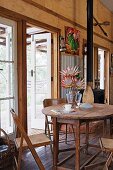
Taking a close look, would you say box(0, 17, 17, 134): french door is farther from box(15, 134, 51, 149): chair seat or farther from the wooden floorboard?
box(15, 134, 51, 149): chair seat

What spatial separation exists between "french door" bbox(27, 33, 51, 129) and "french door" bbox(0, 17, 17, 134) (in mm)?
1335

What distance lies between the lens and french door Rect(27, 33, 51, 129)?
5074 mm

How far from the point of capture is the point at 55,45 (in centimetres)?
488

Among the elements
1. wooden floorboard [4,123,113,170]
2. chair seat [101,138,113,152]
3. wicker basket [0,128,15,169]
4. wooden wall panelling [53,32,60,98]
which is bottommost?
wooden floorboard [4,123,113,170]

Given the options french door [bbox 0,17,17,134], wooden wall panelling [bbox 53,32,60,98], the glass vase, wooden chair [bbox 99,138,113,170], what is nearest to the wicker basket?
french door [bbox 0,17,17,134]

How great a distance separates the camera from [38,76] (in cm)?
516

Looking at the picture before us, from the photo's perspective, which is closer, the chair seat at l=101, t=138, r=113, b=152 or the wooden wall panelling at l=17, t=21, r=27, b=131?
the chair seat at l=101, t=138, r=113, b=152

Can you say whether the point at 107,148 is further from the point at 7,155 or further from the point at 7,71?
the point at 7,71

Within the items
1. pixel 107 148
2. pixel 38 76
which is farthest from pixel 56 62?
pixel 107 148

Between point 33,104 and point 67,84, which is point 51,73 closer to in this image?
point 33,104

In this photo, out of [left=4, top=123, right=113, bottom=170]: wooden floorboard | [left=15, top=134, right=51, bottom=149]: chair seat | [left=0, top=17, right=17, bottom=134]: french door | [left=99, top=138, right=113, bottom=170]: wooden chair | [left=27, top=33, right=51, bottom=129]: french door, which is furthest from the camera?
[left=27, top=33, right=51, bottom=129]: french door

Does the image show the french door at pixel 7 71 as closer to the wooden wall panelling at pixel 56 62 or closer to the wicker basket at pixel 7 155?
the wicker basket at pixel 7 155

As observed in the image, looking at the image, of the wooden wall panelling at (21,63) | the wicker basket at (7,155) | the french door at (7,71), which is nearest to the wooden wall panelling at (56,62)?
the wooden wall panelling at (21,63)

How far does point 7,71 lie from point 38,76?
1.52 m
